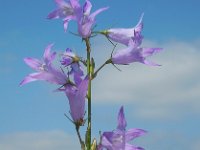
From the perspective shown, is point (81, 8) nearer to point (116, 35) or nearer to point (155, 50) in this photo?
point (116, 35)

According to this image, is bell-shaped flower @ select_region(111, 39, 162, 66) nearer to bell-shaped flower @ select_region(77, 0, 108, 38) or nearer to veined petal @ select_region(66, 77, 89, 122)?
bell-shaped flower @ select_region(77, 0, 108, 38)

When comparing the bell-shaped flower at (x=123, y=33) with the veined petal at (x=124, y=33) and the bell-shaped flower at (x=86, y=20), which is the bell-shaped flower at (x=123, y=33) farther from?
the bell-shaped flower at (x=86, y=20)

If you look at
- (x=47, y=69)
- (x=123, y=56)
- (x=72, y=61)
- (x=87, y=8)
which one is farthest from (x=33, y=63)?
(x=123, y=56)

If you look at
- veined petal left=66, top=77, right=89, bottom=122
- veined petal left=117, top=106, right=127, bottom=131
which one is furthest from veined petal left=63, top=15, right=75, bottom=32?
veined petal left=117, top=106, right=127, bottom=131

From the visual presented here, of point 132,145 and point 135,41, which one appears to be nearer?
point 132,145

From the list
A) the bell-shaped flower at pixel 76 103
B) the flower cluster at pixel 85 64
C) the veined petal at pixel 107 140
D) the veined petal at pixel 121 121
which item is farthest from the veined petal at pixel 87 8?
the veined petal at pixel 107 140

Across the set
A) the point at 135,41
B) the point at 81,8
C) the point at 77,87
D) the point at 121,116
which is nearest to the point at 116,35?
the point at 135,41
